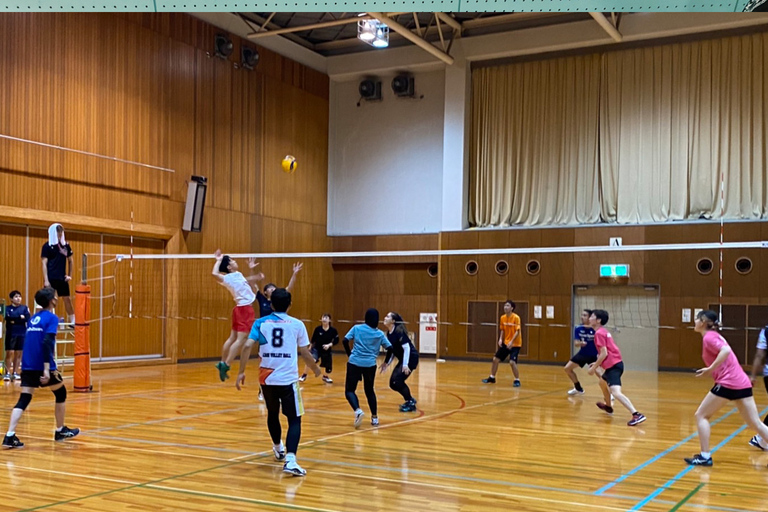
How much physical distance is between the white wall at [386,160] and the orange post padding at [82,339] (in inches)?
535

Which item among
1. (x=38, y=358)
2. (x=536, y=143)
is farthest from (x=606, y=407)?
(x=536, y=143)

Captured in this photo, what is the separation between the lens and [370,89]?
27.0 meters

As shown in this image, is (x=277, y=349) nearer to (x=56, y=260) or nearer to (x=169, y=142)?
(x=56, y=260)

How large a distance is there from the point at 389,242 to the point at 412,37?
7.10 m

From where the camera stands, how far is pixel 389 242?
26625 mm

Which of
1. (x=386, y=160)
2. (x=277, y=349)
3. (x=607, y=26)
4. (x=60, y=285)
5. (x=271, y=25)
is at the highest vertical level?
(x=271, y=25)

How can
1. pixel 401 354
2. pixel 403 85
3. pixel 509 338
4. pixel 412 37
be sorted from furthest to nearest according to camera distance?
pixel 403 85
pixel 412 37
pixel 509 338
pixel 401 354

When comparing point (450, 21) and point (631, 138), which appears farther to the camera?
point (450, 21)

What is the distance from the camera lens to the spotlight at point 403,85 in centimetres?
2631

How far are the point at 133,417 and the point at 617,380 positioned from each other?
7.22m

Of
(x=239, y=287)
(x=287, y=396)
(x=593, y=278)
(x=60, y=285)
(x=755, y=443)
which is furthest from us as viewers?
(x=593, y=278)

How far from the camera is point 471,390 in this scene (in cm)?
1602

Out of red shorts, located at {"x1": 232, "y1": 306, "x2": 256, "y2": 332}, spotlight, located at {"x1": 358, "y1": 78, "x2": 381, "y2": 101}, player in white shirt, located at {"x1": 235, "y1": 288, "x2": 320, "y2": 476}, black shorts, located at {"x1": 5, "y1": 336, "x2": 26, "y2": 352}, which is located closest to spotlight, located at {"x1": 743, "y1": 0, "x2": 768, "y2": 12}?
player in white shirt, located at {"x1": 235, "y1": 288, "x2": 320, "y2": 476}

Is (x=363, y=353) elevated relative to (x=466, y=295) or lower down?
lower down
